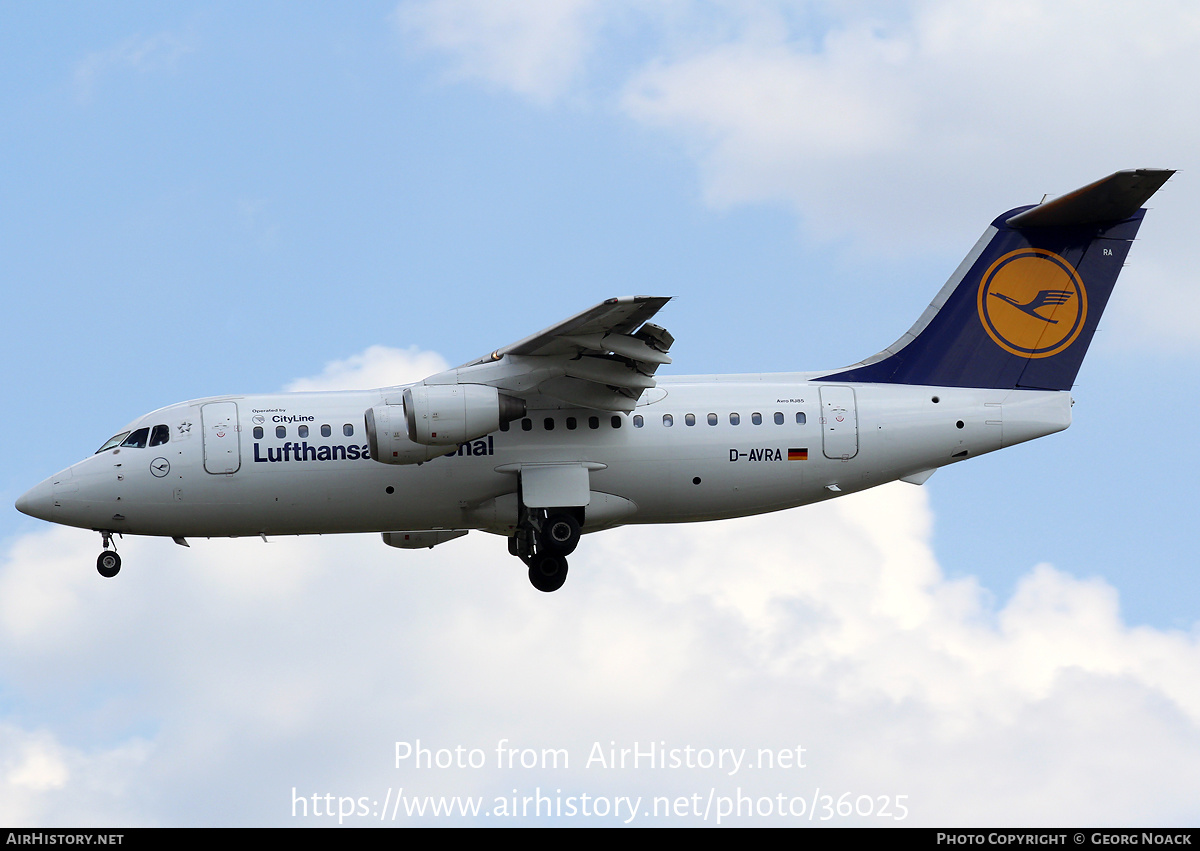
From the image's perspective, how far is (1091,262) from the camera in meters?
22.7

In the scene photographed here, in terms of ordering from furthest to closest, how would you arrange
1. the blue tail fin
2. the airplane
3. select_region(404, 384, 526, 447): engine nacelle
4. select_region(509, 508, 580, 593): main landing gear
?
the blue tail fin
select_region(509, 508, 580, 593): main landing gear
the airplane
select_region(404, 384, 526, 447): engine nacelle

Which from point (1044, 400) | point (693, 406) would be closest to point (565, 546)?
point (693, 406)

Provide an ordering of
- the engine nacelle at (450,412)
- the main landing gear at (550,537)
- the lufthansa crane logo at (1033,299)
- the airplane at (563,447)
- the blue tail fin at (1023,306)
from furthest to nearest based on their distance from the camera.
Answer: the lufthansa crane logo at (1033,299) → the blue tail fin at (1023,306) → the main landing gear at (550,537) → the airplane at (563,447) → the engine nacelle at (450,412)

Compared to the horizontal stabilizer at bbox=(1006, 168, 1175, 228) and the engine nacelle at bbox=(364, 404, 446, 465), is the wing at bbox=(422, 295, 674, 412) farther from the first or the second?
the horizontal stabilizer at bbox=(1006, 168, 1175, 228)

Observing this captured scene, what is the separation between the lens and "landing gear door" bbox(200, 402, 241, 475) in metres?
20.9

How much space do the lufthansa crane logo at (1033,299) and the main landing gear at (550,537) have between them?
6.62 metres

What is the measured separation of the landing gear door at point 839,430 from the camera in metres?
21.4

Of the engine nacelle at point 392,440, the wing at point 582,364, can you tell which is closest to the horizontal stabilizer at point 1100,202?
the wing at point 582,364

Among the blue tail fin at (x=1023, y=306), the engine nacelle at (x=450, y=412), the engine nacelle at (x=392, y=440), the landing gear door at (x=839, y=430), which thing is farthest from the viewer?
the blue tail fin at (x=1023, y=306)

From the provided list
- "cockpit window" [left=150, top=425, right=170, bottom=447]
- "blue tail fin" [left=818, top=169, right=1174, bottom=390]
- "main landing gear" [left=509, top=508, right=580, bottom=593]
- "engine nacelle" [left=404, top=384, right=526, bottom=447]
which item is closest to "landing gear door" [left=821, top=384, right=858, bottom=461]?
"blue tail fin" [left=818, top=169, right=1174, bottom=390]

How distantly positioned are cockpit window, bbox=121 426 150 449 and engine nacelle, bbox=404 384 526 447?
3847 millimetres

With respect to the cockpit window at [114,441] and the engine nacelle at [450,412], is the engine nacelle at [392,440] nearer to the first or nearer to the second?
the engine nacelle at [450,412]

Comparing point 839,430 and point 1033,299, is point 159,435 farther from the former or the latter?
point 1033,299

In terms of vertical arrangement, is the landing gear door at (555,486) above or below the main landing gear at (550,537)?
above
